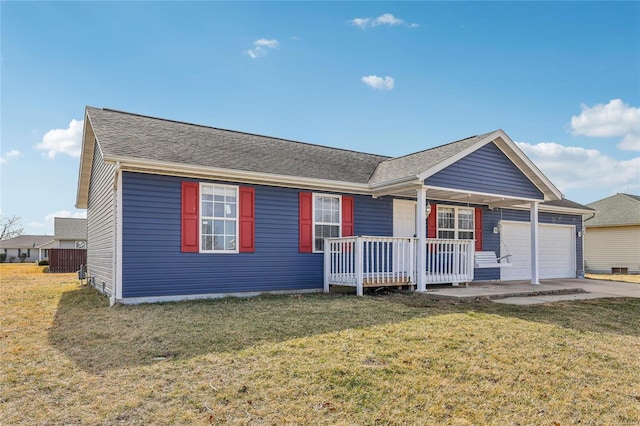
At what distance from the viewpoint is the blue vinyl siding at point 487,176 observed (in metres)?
9.88

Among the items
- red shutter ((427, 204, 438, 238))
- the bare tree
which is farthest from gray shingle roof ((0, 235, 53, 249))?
red shutter ((427, 204, 438, 238))

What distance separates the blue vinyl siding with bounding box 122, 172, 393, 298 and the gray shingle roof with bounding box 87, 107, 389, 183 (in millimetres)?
541

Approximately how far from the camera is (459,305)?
7699mm

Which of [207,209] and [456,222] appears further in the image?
[456,222]

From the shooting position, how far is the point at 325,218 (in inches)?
408

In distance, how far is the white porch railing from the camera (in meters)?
9.17

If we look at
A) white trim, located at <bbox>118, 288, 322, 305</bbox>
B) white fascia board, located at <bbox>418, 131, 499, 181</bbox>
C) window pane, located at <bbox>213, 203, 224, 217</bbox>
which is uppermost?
white fascia board, located at <bbox>418, 131, 499, 181</bbox>

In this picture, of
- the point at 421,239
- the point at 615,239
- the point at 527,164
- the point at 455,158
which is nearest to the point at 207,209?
the point at 421,239

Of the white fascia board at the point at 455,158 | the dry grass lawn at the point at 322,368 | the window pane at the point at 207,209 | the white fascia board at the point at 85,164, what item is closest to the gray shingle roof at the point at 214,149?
the window pane at the point at 207,209

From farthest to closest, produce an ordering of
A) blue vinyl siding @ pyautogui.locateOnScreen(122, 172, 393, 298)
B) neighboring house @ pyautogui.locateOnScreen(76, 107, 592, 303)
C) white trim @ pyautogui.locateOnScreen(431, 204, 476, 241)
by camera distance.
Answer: white trim @ pyautogui.locateOnScreen(431, 204, 476, 241) < neighboring house @ pyautogui.locateOnScreen(76, 107, 592, 303) < blue vinyl siding @ pyautogui.locateOnScreen(122, 172, 393, 298)

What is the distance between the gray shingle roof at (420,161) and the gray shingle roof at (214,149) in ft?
1.63

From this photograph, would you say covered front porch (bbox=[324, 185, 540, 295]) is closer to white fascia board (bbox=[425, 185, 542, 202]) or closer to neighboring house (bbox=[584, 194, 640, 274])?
white fascia board (bbox=[425, 185, 542, 202])

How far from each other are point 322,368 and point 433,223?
28.4 ft

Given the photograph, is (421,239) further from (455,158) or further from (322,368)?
(322,368)
